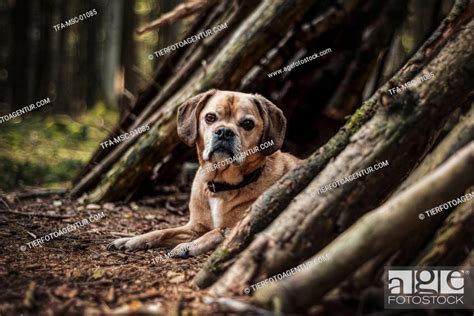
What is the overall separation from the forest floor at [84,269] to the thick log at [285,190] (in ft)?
0.79

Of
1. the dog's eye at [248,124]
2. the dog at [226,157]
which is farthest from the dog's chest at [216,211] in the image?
the dog's eye at [248,124]

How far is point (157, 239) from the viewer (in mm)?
4680

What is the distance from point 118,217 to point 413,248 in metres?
4.01

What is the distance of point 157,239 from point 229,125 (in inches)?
53.1

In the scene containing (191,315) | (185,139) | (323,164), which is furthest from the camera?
(185,139)

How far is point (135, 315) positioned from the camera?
2.44 m

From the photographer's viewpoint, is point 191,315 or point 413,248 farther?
point 413,248

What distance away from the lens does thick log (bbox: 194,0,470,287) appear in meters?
3.12

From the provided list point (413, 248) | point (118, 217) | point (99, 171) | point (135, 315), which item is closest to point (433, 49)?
point (413, 248)

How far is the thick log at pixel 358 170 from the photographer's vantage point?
287 centimetres

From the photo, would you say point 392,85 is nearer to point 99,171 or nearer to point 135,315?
point 135,315

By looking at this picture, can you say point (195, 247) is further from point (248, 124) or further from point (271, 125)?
point (271, 125)

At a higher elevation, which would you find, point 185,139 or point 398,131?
point 398,131

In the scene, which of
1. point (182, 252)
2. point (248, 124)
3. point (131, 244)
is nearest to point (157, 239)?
point (131, 244)
